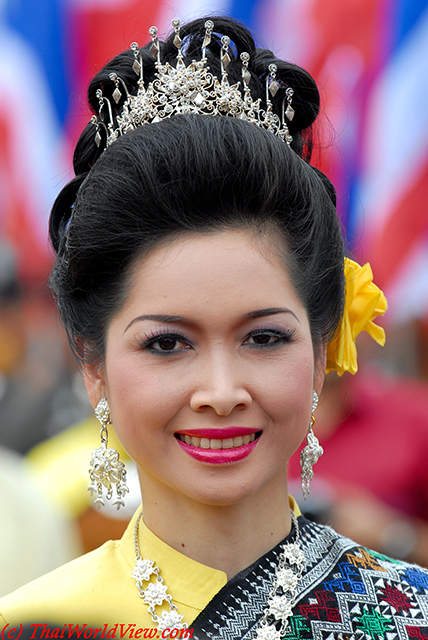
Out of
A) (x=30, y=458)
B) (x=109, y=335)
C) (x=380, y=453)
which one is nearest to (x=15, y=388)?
(x=30, y=458)

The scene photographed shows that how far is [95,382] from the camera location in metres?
2.09

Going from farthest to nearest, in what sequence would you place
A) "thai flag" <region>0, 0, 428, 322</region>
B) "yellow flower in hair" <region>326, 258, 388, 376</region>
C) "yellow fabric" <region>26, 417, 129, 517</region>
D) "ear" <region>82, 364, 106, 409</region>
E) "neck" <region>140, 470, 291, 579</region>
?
"thai flag" <region>0, 0, 428, 322</region> → "yellow fabric" <region>26, 417, 129, 517</region> → "yellow flower in hair" <region>326, 258, 388, 376</region> → "ear" <region>82, 364, 106, 409</region> → "neck" <region>140, 470, 291, 579</region>

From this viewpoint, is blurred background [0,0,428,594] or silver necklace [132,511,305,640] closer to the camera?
silver necklace [132,511,305,640]

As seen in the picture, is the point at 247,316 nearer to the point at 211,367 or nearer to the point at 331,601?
the point at 211,367

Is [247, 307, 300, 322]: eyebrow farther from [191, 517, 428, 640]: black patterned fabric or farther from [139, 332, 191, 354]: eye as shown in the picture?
[191, 517, 428, 640]: black patterned fabric

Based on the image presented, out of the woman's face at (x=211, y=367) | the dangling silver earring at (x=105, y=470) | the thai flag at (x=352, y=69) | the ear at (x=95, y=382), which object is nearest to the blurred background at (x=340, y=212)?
the thai flag at (x=352, y=69)

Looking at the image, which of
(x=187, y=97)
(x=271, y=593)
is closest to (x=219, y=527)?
(x=271, y=593)

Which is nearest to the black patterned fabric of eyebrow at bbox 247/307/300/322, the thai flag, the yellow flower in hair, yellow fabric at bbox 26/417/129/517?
the yellow flower in hair

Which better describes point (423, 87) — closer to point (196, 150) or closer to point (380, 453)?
point (380, 453)

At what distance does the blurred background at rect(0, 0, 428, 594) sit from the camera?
3.56m

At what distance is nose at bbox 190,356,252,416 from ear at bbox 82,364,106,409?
1.26 feet

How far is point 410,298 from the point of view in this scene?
4676 mm

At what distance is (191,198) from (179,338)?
1.09ft

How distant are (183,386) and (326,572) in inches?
25.9
